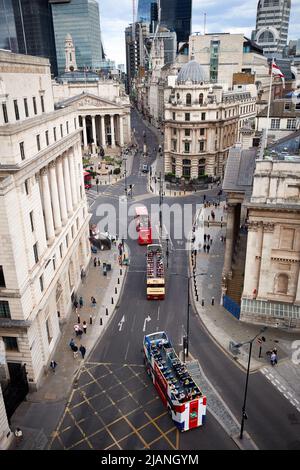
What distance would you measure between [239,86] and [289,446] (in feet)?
350

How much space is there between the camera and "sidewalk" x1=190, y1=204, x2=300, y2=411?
113 feet

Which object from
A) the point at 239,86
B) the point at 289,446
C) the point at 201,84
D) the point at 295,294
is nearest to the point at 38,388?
the point at 289,446

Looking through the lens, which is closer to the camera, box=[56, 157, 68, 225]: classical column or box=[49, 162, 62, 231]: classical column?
box=[49, 162, 62, 231]: classical column

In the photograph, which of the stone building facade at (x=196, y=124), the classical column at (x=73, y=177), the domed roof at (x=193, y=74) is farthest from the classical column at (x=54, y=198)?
the domed roof at (x=193, y=74)

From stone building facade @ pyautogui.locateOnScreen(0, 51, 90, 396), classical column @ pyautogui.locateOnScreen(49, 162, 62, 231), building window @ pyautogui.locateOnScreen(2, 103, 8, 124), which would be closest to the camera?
stone building facade @ pyautogui.locateOnScreen(0, 51, 90, 396)

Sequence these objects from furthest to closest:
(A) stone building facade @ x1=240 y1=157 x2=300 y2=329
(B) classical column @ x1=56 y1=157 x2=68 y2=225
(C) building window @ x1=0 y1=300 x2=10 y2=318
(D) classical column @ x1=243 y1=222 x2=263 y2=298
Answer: (B) classical column @ x1=56 y1=157 x2=68 y2=225 → (D) classical column @ x1=243 y1=222 x2=263 y2=298 → (A) stone building facade @ x1=240 y1=157 x2=300 y2=329 → (C) building window @ x1=0 y1=300 x2=10 y2=318

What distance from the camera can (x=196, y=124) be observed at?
295 ft

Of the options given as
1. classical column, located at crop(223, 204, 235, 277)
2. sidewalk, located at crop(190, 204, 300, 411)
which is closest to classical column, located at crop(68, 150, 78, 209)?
sidewalk, located at crop(190, 204, 300, 411)

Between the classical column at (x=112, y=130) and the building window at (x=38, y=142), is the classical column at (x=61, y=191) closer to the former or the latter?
the building window at (x=38, y=142)

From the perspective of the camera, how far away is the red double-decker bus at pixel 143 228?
61.7 m

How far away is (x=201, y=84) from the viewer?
88.8 metres

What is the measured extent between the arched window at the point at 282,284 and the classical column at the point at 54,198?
80.9 feet

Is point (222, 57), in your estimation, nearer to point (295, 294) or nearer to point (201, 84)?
point (201, 84)

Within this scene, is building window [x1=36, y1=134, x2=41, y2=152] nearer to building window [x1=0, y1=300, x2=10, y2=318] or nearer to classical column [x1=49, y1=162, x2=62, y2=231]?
classical column [x1=49, y1=162, x2=62, y2=231]
